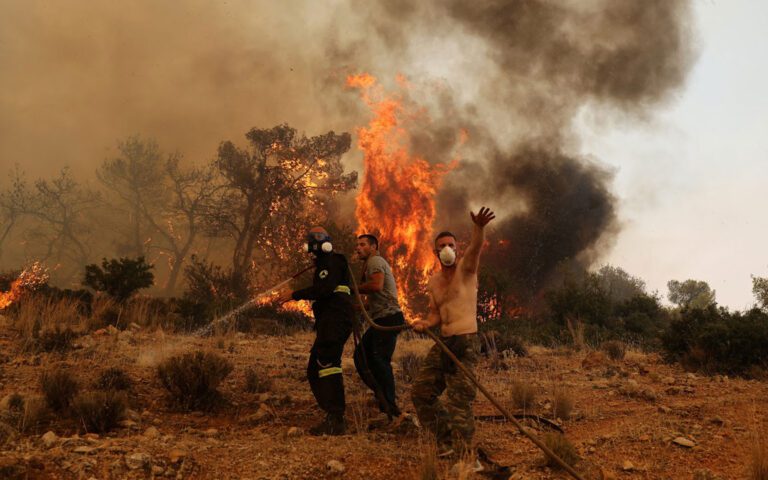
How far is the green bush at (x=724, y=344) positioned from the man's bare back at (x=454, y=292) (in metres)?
7.72

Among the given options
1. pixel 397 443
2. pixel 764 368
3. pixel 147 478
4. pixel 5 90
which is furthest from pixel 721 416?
pixel 5 90

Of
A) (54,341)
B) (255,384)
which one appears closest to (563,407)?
(255,384)

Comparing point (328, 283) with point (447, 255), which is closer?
point (447, 255)

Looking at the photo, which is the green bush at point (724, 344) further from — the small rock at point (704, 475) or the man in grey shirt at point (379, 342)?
the man in grey shirt at point (379, 342)

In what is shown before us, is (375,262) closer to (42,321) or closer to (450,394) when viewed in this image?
(450,394)

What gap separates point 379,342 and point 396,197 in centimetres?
2533

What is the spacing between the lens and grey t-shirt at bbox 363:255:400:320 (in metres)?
6.19

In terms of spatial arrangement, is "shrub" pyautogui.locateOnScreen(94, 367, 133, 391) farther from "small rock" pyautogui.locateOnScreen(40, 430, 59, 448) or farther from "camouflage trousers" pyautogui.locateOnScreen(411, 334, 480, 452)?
"camouflage trousers" pyautogui.locateOnScreen(411, 334, 480, 452)

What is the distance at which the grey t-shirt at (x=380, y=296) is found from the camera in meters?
6.19

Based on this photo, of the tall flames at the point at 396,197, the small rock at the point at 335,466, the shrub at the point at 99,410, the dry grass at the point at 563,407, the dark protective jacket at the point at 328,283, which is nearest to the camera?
the small rock at the point at 335,466

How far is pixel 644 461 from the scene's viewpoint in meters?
4.86

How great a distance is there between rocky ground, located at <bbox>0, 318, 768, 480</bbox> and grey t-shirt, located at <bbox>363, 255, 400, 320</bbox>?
47.7 inches

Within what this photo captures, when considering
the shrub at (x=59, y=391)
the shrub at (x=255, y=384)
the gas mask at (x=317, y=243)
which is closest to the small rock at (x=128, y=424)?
the shrub at (x=59, y=391)

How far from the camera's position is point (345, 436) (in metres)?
5.53
